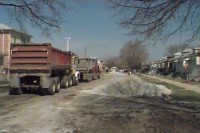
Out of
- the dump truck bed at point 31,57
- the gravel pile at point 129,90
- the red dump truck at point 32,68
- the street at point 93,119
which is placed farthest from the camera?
the gravel pile at point 129,90

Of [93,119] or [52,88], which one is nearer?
[93,119]

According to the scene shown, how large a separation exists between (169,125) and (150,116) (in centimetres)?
188

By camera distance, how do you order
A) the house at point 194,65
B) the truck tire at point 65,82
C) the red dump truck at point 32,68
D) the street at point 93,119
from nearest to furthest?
the street at point 93,119, the red dump truck at point 32,68, the truck tire at point 65,82, the house at point 194,65

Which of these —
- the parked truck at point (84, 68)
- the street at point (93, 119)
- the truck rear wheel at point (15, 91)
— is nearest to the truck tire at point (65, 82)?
the truck rear wheel at point (15, 91)

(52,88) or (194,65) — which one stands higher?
(194,65)

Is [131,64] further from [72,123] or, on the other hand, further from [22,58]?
[72,123]

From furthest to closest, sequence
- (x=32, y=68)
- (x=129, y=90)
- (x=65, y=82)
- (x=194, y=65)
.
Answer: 1. (x=194, y=65)
2. (x=65, y=82)
3. (x=129, y=90)
4. (x=32, y=68)

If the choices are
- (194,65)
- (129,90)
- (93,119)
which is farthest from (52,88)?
(194,65)

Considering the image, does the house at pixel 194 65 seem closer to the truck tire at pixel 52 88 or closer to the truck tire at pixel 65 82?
the truck tire at pixel 65 82

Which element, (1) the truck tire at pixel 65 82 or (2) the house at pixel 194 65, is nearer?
(1) the truck tire at pixel 65 82

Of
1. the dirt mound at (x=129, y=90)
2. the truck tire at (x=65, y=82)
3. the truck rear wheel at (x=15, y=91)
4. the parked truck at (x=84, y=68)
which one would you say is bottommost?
the dirt mound at (x=129, y=90)

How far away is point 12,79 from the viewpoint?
24.0 metres

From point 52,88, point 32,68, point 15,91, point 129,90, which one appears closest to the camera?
point 32,68

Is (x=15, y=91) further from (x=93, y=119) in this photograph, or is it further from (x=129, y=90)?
(x=93, y=119)
